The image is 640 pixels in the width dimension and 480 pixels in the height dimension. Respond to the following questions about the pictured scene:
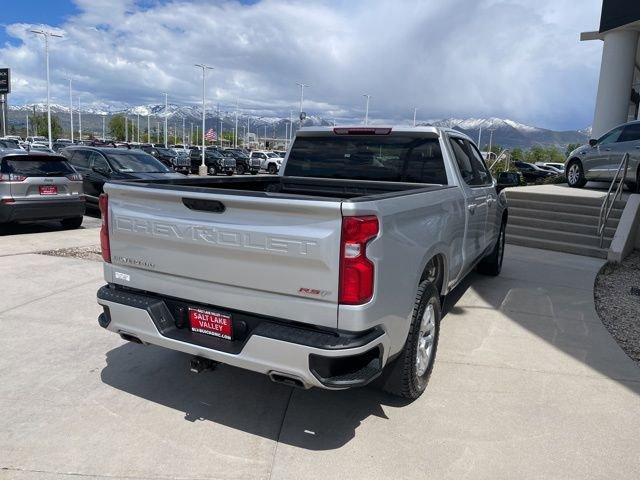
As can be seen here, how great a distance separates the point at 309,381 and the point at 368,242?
0.82 m

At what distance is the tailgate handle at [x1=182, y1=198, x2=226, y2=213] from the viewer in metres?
2.98

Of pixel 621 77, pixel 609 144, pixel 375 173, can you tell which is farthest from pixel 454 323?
pixel 621 77

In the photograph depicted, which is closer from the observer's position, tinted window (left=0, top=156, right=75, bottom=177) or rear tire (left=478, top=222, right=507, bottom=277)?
rear tire (left=478, top=222, right=507, bottom=277)

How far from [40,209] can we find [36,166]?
2.74 ft

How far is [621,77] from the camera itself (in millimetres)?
19438

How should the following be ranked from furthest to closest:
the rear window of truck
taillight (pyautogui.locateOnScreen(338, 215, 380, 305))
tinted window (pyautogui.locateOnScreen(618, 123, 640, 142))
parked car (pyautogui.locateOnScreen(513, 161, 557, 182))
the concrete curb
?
1. parked car (pyautogui.locateOnScreen(513, 161, 557, 182))
2. tinted window (pyautogui.locateOnScreen(618, 123, 640, 142))
3. the concrete curb
4. the rear window of truck
5. taillight (pyautogui.locateOnScreen(338, 215, 380, 305))

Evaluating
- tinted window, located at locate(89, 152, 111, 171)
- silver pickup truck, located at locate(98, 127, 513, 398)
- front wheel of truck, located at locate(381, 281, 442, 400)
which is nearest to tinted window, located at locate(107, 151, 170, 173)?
tinted window, located at locate(89, 152, 111, 171)

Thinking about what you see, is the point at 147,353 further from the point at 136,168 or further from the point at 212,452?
the point at 136,168

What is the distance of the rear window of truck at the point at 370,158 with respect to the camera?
4.72 meters

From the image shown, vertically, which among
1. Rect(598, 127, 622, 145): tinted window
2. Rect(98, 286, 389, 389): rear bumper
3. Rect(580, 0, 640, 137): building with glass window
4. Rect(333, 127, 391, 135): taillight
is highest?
Rect(580, 0, 640, 137): building with glass window

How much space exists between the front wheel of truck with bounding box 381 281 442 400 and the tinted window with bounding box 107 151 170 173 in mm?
10149

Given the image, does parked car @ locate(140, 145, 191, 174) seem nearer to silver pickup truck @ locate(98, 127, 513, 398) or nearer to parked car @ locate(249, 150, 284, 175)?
parked car @ locate(249, 150, 284, 175)

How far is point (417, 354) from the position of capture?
358 centimetres

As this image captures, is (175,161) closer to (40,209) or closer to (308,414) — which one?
(40,209)
